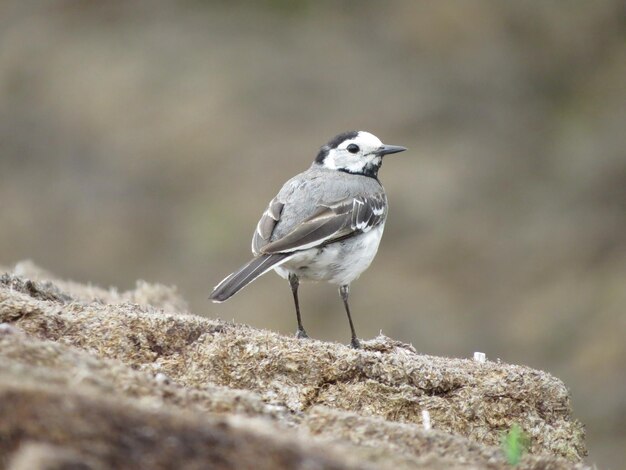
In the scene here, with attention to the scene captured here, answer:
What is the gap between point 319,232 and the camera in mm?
8414

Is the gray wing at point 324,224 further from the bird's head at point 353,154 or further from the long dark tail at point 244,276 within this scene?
the bird's head at point 353,154

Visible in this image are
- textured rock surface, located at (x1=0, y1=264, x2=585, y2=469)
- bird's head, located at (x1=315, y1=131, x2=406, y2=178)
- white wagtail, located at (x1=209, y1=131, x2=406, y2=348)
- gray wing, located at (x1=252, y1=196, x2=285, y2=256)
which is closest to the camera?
textured rock surface, located at (x1=0, y1=264, x2=585, y2=469)

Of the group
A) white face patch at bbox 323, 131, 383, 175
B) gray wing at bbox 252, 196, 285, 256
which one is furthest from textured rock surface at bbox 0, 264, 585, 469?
white face patch at bbox 323, 131, 383, 175

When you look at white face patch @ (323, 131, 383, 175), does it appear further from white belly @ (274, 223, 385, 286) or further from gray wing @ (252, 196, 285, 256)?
gray wing @ (252, 196, 285, 256)

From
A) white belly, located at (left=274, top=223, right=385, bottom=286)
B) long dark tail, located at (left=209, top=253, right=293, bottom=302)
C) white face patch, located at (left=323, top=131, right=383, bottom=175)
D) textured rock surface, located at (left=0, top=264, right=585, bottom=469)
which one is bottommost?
textured rock surface, located at (left=0, top=264, right=585, bottom=469)

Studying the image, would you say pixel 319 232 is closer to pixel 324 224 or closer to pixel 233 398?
pixel 324 224

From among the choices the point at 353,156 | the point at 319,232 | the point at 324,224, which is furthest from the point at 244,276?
the point at 353,156

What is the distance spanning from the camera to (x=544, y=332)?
1588 centimetres

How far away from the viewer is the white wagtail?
8.14 m

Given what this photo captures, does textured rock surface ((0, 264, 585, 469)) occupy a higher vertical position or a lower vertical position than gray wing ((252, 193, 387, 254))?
lower

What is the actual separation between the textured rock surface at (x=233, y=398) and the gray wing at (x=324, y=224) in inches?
35.4

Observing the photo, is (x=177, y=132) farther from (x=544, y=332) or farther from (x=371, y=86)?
(x=544, y=332)

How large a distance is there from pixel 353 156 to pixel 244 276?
2.53 meters

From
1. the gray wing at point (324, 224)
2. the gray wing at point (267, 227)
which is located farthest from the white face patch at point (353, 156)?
the gray wing at point (267, 227)
